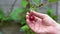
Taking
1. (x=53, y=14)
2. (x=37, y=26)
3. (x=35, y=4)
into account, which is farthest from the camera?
(x=53, y=14)

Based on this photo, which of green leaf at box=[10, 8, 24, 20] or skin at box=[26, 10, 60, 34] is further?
green leaf at box=[10, 8, 24, 20]

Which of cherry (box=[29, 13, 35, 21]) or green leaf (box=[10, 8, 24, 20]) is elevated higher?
cherry (box=[29, 13, 35, 21])

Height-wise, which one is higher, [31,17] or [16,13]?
[31,17]

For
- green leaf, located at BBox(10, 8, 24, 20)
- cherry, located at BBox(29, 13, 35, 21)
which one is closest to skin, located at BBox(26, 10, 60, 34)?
cherry, located at BBox(29, 13, 35, 21)

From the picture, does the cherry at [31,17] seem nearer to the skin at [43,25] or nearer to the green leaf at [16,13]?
the skin at [43,25]

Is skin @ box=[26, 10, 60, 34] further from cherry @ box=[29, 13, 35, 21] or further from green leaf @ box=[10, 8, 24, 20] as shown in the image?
green leaf @ box=[10, 8, 24, 20]

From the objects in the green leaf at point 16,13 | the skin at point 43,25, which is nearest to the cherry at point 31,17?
the skin at point 43,25

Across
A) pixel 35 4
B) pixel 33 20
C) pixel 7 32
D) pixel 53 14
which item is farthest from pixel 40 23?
pixel 7 32

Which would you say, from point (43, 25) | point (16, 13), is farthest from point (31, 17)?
point (16, 13)

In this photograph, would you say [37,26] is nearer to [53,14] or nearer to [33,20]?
[33,20]

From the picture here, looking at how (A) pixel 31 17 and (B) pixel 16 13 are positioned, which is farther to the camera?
(B) pixel 16 13

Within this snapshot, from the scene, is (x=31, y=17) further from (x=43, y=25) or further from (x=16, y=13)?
(x=16, y=13)
